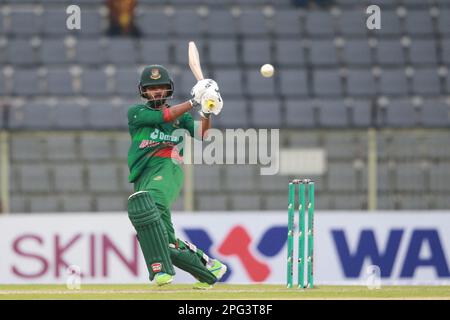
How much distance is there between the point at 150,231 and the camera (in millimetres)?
7949

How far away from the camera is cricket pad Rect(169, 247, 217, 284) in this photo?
26.9 feet

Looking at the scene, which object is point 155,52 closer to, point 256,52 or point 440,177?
point 256,52

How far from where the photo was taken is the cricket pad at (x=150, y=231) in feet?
26.0

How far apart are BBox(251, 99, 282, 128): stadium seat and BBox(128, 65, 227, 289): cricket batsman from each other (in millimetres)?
4685

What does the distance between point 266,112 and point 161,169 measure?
197 inches

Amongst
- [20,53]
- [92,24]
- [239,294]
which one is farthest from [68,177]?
[239,294]

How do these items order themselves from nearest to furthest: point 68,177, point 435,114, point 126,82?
point 68,177 < point 435,114 < point 126,82

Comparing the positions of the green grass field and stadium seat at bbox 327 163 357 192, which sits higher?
stadium seat at bbox 327 163 357 192

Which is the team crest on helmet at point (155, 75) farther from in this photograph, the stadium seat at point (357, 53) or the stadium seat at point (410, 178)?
the stadium seat at point (357, 53)

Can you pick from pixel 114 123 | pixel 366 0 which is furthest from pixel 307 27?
pixel 114 123

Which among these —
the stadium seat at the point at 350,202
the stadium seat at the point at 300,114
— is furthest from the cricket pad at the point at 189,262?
the stadium seat at the point at 300,114

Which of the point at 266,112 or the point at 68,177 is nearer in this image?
the point at 68,177

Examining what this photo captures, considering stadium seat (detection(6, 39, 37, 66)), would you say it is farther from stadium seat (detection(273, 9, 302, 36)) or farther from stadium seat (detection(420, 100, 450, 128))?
stadium seat (detection(420, 100, 450, 128))

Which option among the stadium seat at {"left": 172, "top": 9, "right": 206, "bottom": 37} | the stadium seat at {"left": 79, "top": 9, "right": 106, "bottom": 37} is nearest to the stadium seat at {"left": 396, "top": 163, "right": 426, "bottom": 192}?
the stadium seat at {"left": 172, "top": 9, "right": 206, "bottom": 37}
